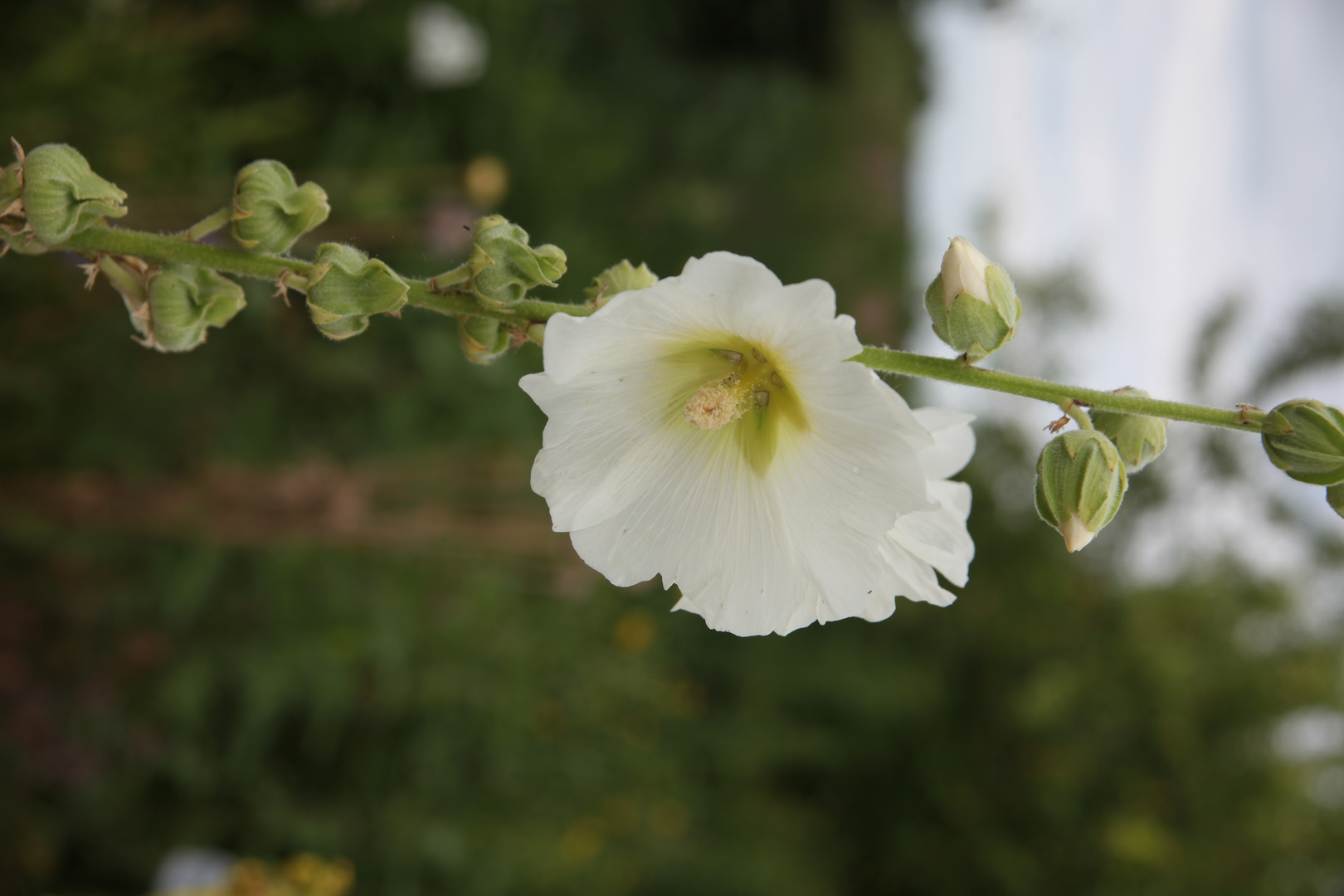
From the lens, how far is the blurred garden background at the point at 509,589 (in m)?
3.52

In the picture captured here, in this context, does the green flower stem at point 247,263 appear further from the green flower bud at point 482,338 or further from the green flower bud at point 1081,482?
the green flower bud at point 1081,482

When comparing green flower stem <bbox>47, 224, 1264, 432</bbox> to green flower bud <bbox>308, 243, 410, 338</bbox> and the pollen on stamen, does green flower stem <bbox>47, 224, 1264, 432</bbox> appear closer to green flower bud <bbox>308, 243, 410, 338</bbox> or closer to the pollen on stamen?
green flower bud <bbox>308, 243, 410, 338</bbox>

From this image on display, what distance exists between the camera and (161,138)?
3.74 meters

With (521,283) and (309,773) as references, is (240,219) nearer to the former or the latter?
(521,283)

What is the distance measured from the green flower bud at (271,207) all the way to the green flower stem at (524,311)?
1.1 inches

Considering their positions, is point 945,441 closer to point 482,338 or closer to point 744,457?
point 744,457

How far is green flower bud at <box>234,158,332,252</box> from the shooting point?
112 centimetres

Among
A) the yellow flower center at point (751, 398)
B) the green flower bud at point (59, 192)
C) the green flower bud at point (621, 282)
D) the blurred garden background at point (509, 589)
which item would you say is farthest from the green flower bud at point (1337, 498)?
the blurred garden background at point (509, 589)

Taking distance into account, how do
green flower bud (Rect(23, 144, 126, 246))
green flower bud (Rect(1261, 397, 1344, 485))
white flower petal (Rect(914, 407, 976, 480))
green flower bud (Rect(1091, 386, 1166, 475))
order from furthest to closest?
1. white flower petal (Rect(914, 407, 976, 480))
2. green flower bud (Rect(1091, 386, 1166, 475))
3. green flower bud (Rect(1261, 397, 1344, 485))
4. green flower bud (Rect(23, 144, 126, 246))

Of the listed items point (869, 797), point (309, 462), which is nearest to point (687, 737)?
point (869, 797)

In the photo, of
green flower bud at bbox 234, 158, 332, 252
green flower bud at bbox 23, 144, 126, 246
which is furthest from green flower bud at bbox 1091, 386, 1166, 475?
green flower bud at bbox 23, 144, 126, 246

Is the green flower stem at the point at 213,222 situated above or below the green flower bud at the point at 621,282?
above

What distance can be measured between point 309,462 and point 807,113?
5.76 meters

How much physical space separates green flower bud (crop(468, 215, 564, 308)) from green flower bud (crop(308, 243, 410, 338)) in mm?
96
